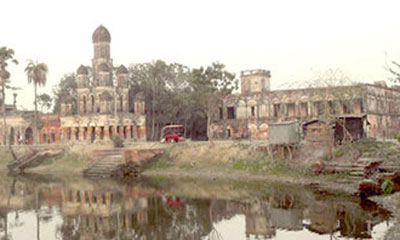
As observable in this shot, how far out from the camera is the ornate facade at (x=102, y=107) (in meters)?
51.7

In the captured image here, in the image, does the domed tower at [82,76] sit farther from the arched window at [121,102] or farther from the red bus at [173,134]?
the red bus at [173,134]

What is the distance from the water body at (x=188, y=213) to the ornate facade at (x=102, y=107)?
64.0 feet

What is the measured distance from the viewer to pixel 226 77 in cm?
5078

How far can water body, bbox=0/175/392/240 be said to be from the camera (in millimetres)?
18312

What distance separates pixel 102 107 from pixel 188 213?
104ft

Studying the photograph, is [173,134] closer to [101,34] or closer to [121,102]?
[121,102]

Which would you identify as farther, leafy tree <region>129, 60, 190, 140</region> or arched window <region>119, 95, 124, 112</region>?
leafy tree <region>129, 60, 190, 140</region>

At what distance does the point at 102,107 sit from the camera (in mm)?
51719

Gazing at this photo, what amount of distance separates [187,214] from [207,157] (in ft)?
54.9

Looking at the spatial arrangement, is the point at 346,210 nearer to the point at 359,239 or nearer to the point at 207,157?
the point at 359,239

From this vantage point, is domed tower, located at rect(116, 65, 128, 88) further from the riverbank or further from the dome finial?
the riverbank

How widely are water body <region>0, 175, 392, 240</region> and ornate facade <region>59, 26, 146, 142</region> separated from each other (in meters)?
19.5

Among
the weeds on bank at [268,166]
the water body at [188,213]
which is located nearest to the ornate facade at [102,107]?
the weeds on bank at [268,166]

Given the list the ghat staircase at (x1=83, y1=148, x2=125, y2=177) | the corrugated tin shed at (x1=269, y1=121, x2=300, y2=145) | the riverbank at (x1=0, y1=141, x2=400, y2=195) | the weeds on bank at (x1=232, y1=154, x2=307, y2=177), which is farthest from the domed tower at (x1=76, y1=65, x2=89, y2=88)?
the corrugated tin shed at (x1=269, y1=121, x2=300, y2=145)
